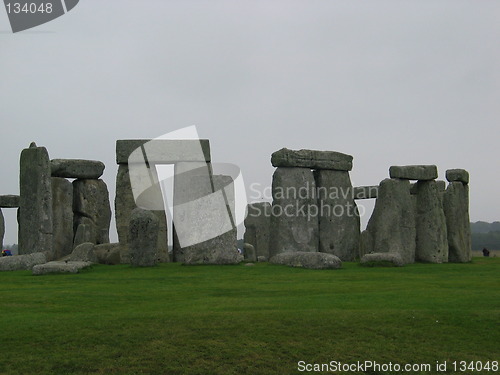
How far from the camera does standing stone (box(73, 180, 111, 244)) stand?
2417cm

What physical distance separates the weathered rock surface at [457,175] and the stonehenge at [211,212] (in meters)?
0.03

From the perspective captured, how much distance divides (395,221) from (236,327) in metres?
13.1

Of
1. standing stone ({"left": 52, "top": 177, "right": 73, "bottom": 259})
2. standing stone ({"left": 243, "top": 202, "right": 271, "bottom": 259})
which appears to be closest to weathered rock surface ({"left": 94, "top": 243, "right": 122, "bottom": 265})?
standing stone ({"left": 52, "top": 177, "right": 73, "bottom": 259})

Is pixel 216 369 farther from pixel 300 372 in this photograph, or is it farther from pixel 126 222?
pixel 126 222

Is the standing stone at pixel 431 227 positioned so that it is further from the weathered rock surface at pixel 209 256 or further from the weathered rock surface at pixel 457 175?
the weathered rock surface at pixel 209 256

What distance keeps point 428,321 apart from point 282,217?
1176cm

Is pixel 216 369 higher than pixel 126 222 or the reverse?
the reverse

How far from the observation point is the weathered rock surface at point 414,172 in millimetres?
22391

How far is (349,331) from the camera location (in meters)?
9.98

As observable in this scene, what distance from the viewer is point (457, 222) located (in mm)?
24219

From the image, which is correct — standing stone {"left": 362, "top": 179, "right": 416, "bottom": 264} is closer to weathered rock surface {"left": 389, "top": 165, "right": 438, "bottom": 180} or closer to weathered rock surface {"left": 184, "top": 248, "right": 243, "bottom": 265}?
weathered rock surface {"left": 389, "top": 165, "right": 438, "bottom": 180}

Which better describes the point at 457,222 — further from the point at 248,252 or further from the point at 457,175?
the point at 248,252

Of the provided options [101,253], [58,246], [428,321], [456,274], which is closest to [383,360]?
[428,321]

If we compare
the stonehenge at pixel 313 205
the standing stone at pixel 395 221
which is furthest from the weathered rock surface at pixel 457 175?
the stonehenge at pixel 313 205
